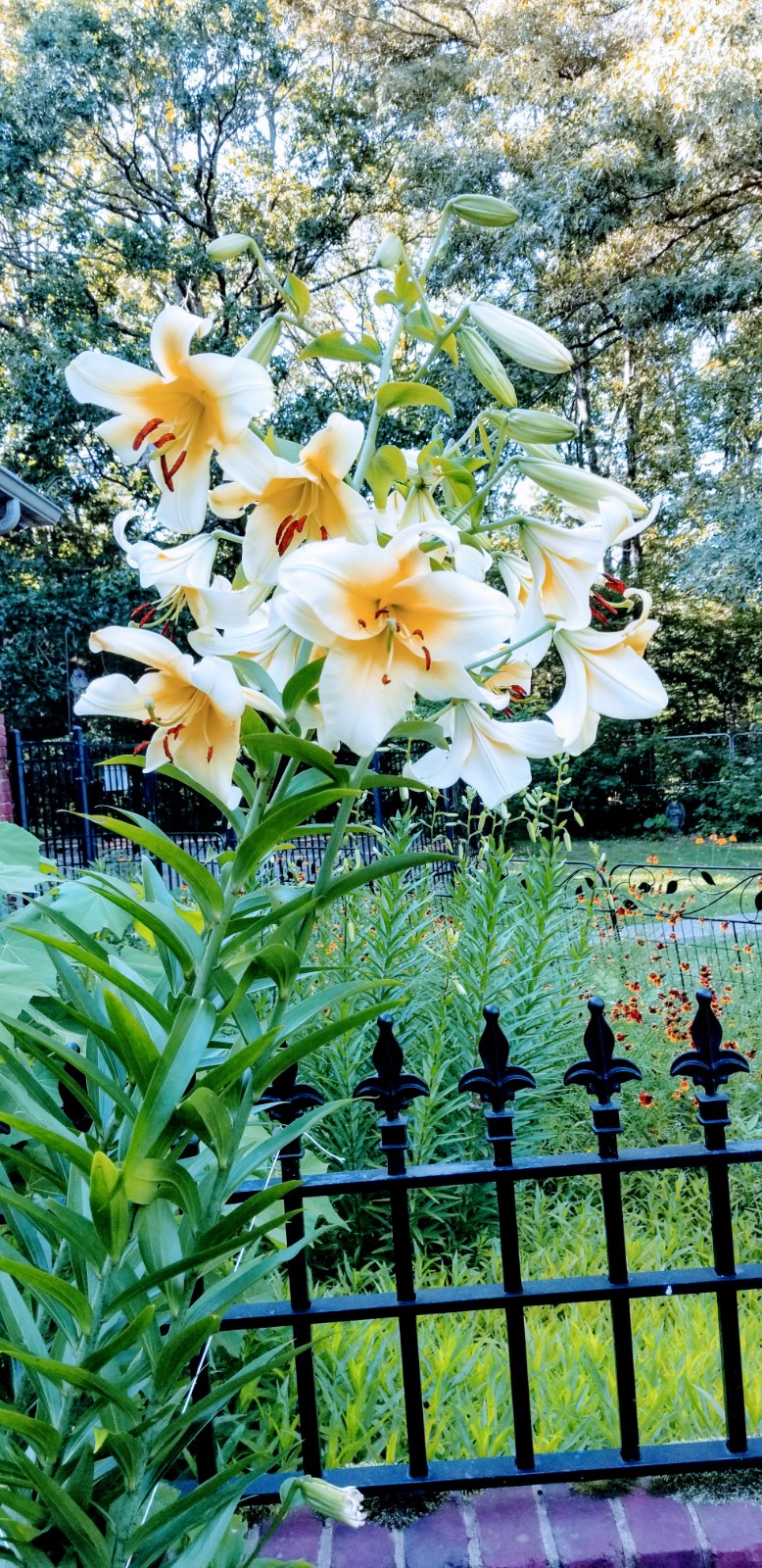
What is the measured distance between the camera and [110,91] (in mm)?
11609

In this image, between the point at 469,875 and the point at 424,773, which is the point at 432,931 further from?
the point at 424,773

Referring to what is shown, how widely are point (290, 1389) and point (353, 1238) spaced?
560mm

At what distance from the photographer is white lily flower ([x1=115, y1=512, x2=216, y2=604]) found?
648 millimetres

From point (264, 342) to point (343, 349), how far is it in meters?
0.07

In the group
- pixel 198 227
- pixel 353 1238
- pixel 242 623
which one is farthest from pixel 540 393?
pixel 242 623

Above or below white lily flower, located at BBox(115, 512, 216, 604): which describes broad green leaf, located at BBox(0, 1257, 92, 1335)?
below

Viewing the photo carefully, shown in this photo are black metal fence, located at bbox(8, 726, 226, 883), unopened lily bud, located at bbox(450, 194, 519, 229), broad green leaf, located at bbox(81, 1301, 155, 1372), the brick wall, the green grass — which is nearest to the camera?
broad green leaf, located at bbox(81, 1301, 155, 1372)

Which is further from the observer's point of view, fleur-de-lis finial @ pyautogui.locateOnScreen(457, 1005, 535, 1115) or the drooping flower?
fleur-de-lis finial @ pyautogui.locateOnScreen(457, 1005, 535, 1115)

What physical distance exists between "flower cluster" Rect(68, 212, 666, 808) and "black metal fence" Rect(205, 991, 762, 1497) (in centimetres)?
60

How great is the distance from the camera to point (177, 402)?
0.63 meters

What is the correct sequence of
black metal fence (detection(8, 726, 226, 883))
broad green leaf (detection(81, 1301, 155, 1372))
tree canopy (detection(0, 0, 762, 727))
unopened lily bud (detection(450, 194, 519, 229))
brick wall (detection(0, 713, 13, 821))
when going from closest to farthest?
broad green leaf (detection(81, 1301, 155, 1372)) → unopened lily bud (detection(450, 194, 519, 229)) → brick wall (detection(0, 713, 13, 821)) → black metal fence (detection(8, 726, 226, 883)) → tree canopy (detection(0, 0, 762, 727))

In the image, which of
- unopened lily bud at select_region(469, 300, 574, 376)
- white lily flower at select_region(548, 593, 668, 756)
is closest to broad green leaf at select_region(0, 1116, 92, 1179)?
white lily flower at select_region(548, 593, 668, 756)

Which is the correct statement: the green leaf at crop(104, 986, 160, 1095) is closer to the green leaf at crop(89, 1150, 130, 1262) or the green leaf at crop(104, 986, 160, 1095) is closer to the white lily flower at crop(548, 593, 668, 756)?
the green leaf at crop(89, 1150, 130, 1262)

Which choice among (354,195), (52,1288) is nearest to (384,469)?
(52,1288)
